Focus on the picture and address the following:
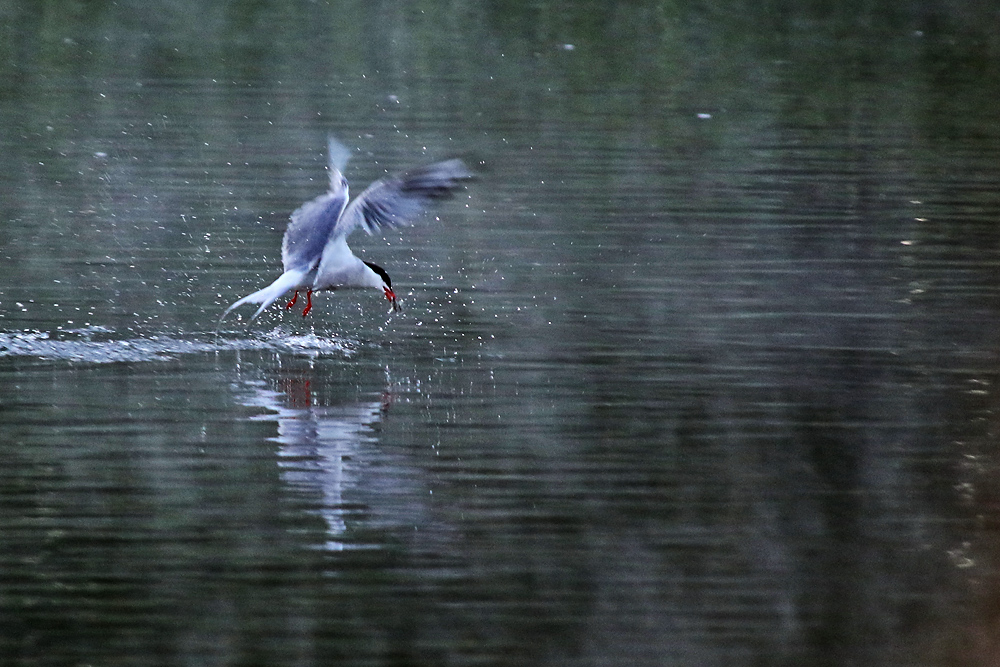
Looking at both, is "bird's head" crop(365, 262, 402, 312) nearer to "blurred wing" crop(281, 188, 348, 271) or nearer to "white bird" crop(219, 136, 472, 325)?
"white bird" crop(219, 136, 472, 325)

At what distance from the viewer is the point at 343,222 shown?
8.59 metres

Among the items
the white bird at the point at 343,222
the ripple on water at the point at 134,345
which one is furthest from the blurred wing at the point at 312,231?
the ripple on water at the point at 134,345

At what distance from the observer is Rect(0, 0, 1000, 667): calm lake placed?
17.4 ft

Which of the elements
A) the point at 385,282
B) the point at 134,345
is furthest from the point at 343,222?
the point at 134,345

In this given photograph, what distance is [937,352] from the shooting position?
8359mm

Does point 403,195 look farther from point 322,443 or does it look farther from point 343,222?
point 322,443

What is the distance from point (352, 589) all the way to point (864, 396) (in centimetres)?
307

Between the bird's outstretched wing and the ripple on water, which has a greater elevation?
the bird's outstretched wing

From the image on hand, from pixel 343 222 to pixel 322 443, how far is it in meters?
1.93

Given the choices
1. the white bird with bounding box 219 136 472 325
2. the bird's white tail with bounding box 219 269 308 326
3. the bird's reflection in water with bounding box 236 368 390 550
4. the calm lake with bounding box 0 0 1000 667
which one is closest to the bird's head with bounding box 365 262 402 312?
the white bird with bounding box 219 136 472 325

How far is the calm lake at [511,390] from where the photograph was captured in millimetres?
5316

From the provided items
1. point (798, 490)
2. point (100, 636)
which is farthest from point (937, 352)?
point (100, 636)

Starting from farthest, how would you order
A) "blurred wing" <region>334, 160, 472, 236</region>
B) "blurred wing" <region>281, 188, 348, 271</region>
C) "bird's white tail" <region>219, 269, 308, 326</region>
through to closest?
"blurred wing" <region>281, 188, 348, 271</region> → "blurred wing" <region>334, 160, 472, 236</region> → "bird's white tail" <region>219, 269, 308, 326</region>

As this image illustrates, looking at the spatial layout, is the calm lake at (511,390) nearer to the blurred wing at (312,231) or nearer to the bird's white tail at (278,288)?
the bird's white tail at (278,288)
